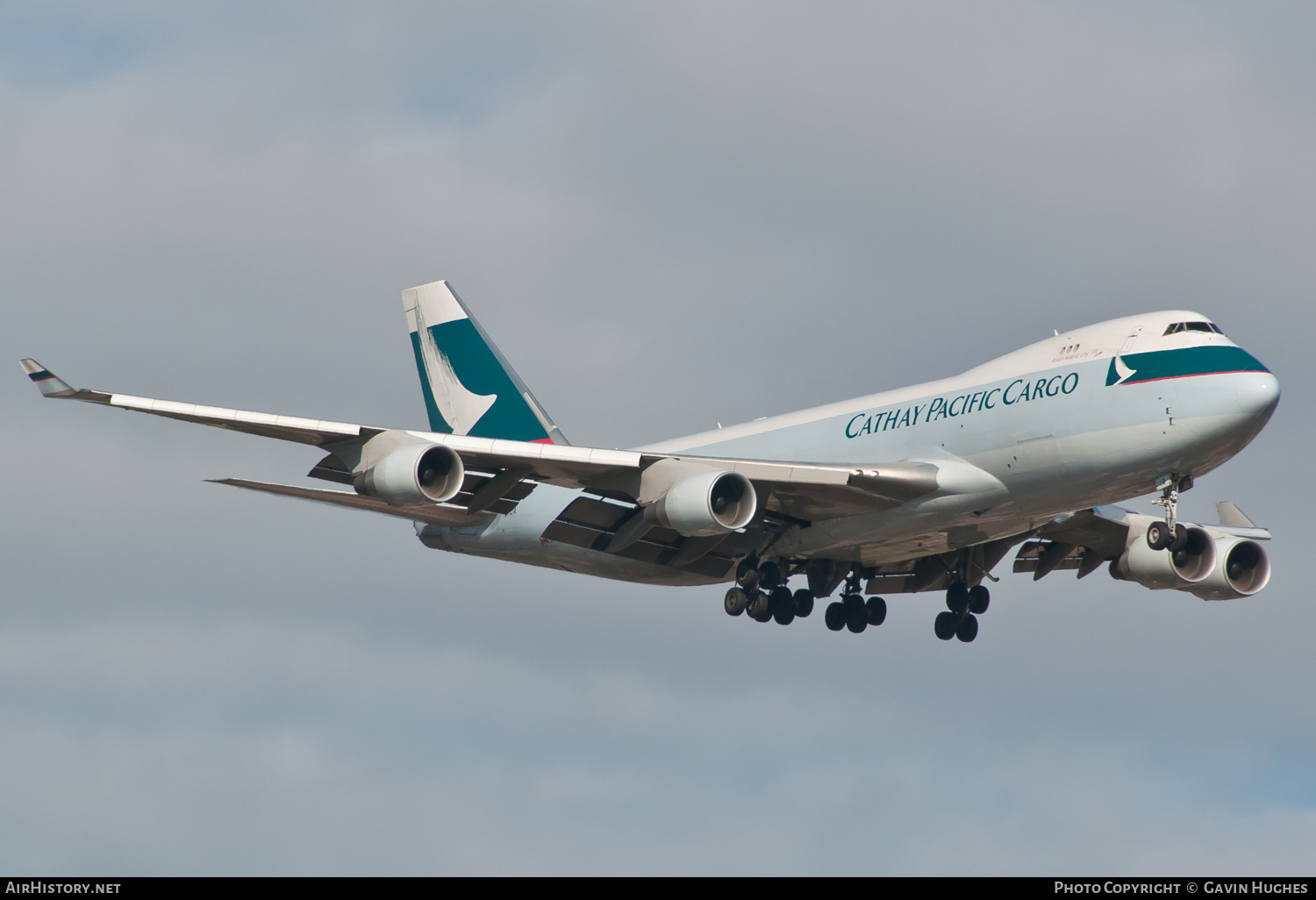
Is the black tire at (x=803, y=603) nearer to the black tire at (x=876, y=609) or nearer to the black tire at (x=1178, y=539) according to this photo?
the black tire at (x=876, y=609)

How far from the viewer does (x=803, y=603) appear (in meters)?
43.2

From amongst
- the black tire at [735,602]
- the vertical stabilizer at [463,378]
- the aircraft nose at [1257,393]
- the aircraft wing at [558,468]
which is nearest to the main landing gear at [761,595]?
the black tire at [735,602]

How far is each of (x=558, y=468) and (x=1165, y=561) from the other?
18.4 meters

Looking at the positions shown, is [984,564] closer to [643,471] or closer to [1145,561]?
[1145,561]

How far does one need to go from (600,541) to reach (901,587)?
10065mm

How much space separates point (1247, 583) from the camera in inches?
1757

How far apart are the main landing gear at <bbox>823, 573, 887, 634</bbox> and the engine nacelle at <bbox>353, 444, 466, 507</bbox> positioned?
14087 mm

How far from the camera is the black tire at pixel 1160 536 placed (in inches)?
1395

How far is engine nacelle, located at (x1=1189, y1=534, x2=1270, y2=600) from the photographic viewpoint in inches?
1741

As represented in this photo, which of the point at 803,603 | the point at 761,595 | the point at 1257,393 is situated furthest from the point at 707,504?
the point at 1257,393

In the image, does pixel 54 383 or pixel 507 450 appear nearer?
pixel 54 383

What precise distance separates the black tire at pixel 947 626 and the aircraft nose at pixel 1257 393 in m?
12.9
